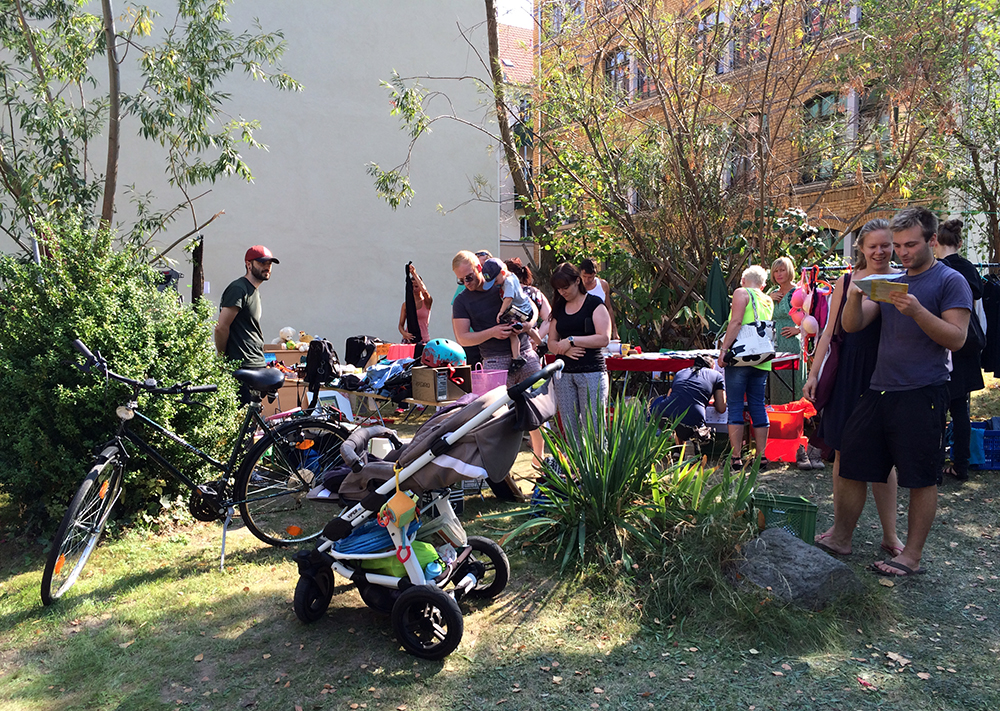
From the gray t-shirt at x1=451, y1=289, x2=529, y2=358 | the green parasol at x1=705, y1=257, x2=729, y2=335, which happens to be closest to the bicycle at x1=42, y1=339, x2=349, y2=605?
the gray t-shirt at x1=451, y1=289, x2=529, y2=358

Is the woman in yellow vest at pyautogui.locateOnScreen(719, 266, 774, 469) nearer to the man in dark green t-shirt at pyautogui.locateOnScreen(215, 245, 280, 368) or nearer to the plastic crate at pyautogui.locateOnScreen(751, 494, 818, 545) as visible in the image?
the plastic crate at pyautogui.locateOnScreen(751, 494, 818, 545)

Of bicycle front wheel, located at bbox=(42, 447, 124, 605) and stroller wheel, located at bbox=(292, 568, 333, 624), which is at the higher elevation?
bicycle front wheel, located at bbox=(42, 447, 124, 605)

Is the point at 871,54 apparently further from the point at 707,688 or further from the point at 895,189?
the point at 707,688

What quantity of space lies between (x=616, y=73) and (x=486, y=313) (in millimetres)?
7123

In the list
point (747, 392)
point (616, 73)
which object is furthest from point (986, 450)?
point (616, 73)

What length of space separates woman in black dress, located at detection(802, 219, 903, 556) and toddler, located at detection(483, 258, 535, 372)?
6.91 feet

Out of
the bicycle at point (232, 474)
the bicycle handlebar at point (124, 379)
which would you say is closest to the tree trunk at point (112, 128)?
the bicycle at point (232, 474)

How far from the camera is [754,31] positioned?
1027 cm

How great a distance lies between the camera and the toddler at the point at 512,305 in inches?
229

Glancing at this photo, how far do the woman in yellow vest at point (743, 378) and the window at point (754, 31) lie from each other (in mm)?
5093

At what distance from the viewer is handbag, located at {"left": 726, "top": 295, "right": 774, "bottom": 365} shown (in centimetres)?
647

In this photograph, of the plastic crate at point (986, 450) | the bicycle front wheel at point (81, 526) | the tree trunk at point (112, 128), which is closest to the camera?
the bicycle front wheel at point (81, 526)

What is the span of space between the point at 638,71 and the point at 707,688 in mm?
9731

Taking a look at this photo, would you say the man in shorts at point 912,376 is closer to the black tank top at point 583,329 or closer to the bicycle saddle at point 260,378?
the black tank top at point 583,329
